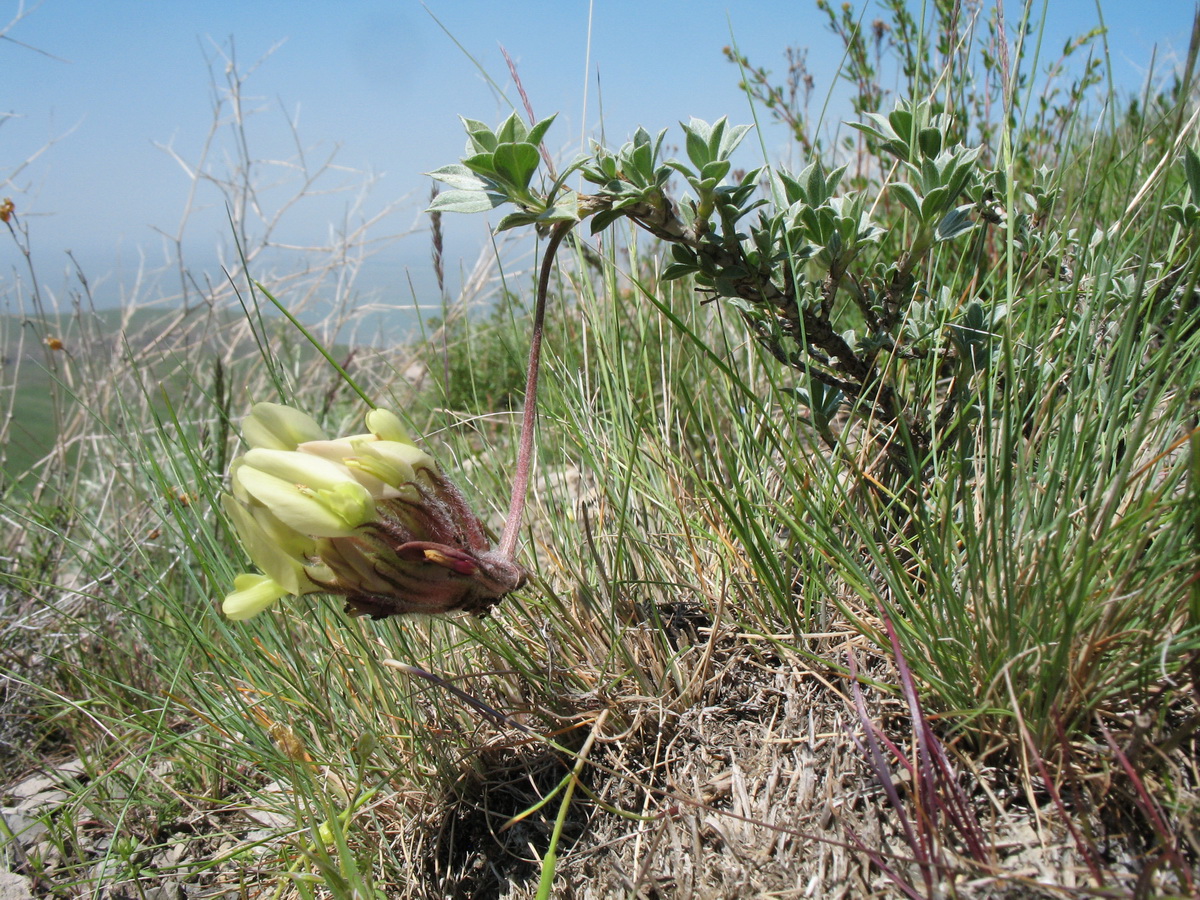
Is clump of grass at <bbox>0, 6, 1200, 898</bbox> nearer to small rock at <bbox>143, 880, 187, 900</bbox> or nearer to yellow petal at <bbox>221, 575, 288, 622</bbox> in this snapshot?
small rock at <bbox>143, 880, 187, 900</bbox>

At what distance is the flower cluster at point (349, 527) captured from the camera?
0.79 metres

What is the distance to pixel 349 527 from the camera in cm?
79

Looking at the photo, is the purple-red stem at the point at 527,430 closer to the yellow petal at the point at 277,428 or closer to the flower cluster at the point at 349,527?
the flower cluster at the point at 349,527

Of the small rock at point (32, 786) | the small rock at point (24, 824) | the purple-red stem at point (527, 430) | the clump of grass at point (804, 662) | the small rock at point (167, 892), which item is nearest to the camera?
the clump of grass at point (804, 662)

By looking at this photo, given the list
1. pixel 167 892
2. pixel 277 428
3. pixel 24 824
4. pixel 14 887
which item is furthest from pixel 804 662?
pixel 24 824

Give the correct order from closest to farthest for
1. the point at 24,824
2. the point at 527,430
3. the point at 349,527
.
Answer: the point at 349,527 → the point at 527,430 → the point at 24,824

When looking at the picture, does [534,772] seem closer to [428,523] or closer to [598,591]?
[598,591]

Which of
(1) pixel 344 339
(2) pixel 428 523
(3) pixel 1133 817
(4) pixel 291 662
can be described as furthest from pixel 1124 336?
(1) pixel 344 339

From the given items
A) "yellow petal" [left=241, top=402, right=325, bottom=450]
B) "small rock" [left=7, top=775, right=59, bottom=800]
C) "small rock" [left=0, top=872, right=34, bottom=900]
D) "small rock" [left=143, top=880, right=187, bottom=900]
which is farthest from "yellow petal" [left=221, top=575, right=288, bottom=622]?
"small rock" [left=7, top=775, right=59, bottom=800]

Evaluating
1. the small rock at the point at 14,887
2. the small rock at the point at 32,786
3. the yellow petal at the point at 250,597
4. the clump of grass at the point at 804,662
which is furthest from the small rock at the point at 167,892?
the yellow petal at the point at 250,597

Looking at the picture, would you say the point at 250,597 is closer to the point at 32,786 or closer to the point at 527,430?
the point at 527,430

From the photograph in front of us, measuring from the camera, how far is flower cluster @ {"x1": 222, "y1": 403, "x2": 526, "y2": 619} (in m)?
0.79

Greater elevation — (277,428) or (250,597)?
(277,428)

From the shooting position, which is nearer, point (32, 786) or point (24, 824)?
point (24, 824)
